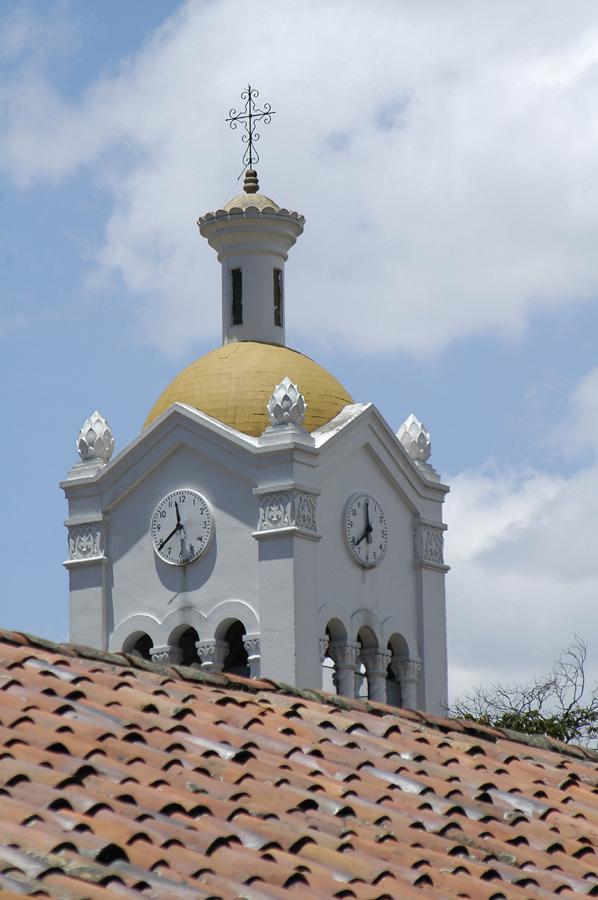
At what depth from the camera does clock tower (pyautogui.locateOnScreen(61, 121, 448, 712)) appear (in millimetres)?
41312

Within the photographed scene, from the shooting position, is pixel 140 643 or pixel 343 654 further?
pixel 140 643

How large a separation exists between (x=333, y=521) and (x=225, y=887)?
3207 centimetres

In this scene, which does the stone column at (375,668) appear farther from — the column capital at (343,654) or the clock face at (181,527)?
the clock face at (181,527)

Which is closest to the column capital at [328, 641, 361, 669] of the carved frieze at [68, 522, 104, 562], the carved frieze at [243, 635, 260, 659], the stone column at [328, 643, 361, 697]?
the stone column at [328, 643, 361, 697]

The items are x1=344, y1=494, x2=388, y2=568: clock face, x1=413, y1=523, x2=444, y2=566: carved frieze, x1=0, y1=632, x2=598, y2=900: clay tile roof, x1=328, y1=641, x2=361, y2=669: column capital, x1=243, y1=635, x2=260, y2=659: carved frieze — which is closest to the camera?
x1=0, y1=632, x2=598, y2=900: clay tile roof

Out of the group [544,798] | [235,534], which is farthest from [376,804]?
[235,534]

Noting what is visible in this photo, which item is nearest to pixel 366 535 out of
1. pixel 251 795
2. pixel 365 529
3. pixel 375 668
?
pixel 365 529

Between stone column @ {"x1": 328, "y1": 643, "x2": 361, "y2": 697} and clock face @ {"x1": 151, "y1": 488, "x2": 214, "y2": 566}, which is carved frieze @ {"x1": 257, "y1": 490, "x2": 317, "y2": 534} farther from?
stone column @ {"x1": 328, "y1": 643, "x2": 361, "y2": 697}

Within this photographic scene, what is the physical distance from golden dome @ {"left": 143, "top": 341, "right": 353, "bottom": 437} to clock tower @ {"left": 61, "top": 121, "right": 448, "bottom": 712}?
3cm

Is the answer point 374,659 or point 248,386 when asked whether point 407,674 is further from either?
point 248,386

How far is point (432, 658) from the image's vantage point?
44281 millimetres

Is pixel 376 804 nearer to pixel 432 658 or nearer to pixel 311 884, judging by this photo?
pixel 311 884

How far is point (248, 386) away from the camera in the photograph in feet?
140

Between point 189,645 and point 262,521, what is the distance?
9.21 feet
